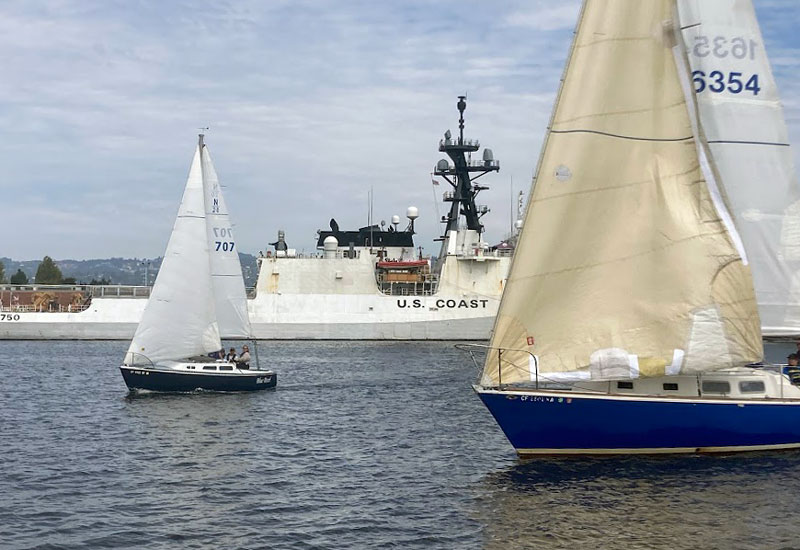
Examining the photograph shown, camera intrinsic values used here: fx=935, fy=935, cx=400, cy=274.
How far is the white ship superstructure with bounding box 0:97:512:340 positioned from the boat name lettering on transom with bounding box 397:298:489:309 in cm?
7

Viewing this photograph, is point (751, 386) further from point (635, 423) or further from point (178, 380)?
point (178, 380)

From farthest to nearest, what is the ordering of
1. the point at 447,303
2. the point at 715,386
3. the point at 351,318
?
the point at 351,318 < the point at 447,303 < the point at 715,386

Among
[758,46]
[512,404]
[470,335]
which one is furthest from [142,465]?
[470,335]

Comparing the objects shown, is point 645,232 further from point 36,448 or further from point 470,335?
point 470,335

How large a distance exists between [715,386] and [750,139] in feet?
18.6

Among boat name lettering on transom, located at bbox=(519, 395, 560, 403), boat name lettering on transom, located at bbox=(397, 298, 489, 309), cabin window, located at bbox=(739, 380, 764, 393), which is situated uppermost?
boat name lettering on transom, located at bbox=(397, 298, 489, 309)

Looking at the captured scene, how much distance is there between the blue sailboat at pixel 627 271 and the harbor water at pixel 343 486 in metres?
1.23

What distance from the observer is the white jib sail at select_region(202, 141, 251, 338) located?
3644cm

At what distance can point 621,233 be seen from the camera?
20.1 m

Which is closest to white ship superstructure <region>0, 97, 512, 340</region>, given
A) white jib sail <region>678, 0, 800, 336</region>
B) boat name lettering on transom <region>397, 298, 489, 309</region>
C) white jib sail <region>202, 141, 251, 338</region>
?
boat name lettering on transom <region>397, 298, 489, 309</region>

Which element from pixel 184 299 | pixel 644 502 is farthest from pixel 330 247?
pixel 644 502

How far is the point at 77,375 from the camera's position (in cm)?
4175

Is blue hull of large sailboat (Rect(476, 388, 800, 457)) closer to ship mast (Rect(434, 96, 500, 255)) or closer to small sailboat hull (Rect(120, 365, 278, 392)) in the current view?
small sailboat hull (Rect(120, 365, 278, 392))

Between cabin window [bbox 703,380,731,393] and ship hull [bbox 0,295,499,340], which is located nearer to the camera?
cabin window [bbox 703,380,731,393]
